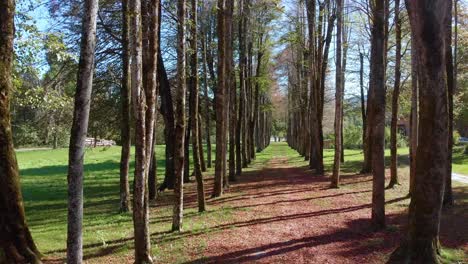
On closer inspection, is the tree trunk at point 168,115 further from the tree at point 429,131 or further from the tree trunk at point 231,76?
the tree at point 429,131

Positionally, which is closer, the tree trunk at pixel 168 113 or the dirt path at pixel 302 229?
the dirt path at pixel 302 229

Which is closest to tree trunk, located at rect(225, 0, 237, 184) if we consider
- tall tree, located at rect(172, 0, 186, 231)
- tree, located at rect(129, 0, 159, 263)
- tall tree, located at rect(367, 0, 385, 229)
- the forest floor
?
the forest floor

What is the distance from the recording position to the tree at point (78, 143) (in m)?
5.50

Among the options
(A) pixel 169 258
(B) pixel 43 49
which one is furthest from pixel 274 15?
(A) pixel 169 258

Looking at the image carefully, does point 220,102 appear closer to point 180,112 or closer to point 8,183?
point 180,112

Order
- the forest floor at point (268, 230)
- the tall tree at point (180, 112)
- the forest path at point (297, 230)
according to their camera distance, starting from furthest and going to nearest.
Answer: the tall tree at point (180, 112) → the forest floor at point (268, 230) → the forest path at point (297, 230)

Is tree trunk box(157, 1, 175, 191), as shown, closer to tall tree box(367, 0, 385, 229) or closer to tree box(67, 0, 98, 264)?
tall tree box(367, 0, 385, 229)

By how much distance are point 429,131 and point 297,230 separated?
4.52 m

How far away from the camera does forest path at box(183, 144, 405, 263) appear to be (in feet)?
26.7

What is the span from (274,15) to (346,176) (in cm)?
1102

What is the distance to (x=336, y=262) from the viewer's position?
299 inches

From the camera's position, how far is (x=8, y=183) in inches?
299

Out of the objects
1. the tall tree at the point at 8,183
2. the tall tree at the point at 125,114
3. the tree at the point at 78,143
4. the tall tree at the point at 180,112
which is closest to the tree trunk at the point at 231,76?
the tall tree at the point at 125,114

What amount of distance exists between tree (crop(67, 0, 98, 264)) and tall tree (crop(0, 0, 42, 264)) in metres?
2.55
